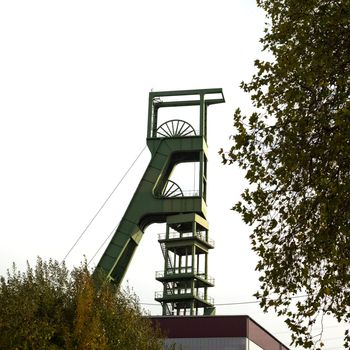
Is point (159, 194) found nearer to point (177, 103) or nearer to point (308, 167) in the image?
point (177, 103)

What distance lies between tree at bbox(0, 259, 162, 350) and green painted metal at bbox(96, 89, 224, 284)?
35.0 m

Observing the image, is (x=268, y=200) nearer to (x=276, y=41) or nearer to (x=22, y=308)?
(x=276, y=41)

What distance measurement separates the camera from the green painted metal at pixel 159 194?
6650 cm

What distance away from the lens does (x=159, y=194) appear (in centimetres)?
6931

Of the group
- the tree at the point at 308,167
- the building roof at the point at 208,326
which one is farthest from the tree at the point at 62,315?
the building roof at the point at 208,326

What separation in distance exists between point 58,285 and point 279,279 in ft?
48.6

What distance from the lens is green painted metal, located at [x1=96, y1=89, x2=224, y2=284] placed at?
6650 cm

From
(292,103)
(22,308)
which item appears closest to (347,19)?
(292,103)

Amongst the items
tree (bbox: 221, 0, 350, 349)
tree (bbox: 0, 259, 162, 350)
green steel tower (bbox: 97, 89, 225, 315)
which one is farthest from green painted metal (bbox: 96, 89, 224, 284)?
tree (bbox: 221, 0, 350, 349)

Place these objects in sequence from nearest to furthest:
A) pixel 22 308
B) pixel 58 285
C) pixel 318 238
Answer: pixel 318 238
pixel 22 308
pixel 58 285

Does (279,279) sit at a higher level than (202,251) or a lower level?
lower

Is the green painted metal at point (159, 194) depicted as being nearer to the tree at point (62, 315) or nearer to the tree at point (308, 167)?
the tree at point (62, 315)

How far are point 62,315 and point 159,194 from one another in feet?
138

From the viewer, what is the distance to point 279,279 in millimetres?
16203
